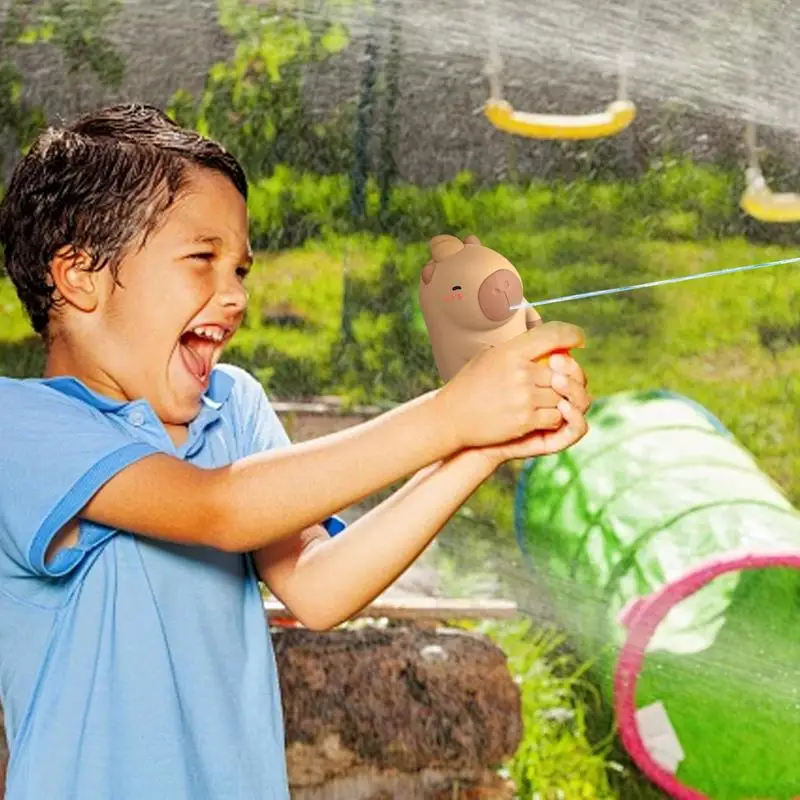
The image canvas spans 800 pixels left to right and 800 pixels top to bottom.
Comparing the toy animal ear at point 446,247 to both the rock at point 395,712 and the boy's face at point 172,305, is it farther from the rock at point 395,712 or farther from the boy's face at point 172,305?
the rock at point 395,712

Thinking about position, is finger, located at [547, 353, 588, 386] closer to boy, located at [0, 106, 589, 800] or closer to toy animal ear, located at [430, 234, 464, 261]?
boy, located at [0, 106, 589, 800]

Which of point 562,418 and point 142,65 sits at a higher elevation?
point 562,418

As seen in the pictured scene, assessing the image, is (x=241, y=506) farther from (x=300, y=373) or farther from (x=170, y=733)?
(x=300, y=373)

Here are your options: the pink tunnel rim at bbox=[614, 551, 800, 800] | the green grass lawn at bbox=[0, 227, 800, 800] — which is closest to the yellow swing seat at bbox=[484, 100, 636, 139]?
the green grass lawn at bbox=[0, 227, 800, 800]

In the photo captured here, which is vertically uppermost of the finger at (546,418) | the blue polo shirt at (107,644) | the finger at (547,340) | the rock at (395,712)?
the finger at (547,340)

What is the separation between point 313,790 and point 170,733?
1169 mm

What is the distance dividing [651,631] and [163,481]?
126cm

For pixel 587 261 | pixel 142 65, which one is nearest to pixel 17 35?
pixel 142 65

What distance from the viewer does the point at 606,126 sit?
196 centimetres

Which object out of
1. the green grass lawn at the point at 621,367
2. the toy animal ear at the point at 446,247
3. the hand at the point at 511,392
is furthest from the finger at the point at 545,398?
the green grass lawn at the point at 621,367

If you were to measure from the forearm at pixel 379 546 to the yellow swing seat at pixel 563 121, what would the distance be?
1.13m

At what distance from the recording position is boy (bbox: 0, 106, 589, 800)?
81 centimetres

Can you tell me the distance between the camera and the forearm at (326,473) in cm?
80

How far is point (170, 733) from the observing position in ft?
2.71
